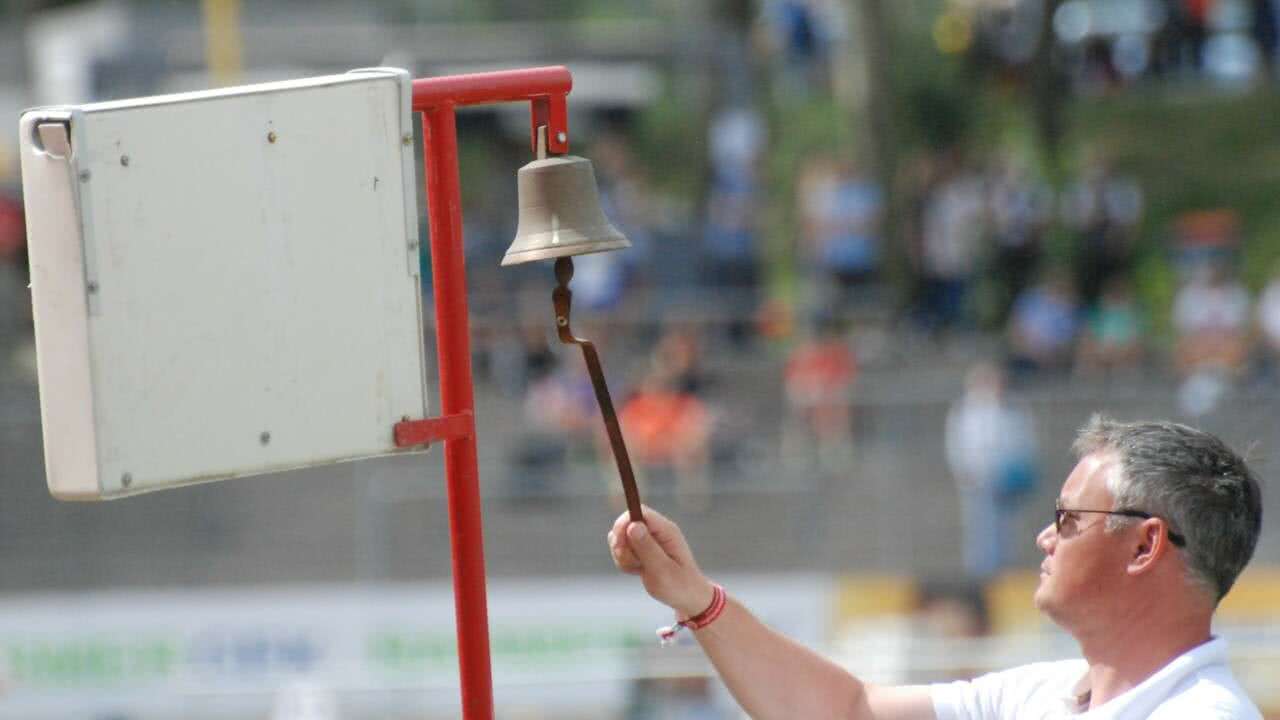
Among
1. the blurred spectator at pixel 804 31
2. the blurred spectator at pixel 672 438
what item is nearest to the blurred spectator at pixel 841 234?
the blurred spectator at pixel 672 438

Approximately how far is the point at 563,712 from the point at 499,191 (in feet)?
32.5

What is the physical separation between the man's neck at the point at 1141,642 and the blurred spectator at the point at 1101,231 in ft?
40.2

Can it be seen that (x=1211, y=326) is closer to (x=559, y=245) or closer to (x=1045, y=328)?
(x=1045, y=328)

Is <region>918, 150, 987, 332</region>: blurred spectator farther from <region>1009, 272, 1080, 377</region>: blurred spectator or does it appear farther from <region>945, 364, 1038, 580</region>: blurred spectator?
<region>945, 364, 1038, 580</region>: blurred spectator

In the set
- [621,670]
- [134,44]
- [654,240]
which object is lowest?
[621,670]

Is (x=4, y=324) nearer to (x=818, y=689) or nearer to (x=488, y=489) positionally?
(x=488, y=489)

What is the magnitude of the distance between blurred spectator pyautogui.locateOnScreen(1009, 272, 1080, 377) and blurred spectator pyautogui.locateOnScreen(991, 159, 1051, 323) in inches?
24.9

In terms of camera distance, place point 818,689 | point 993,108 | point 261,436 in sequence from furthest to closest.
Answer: point 993,108, point 818,689, point 261,436

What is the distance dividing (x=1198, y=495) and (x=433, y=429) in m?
0.96

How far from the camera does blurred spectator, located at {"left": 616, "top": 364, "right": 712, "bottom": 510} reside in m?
11.1

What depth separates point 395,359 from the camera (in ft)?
8.00

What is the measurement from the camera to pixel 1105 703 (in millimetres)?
2500

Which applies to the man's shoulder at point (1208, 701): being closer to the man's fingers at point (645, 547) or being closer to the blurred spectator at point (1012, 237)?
the man's fingers at point (645, 547)

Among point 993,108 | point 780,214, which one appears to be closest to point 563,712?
point 780,214
